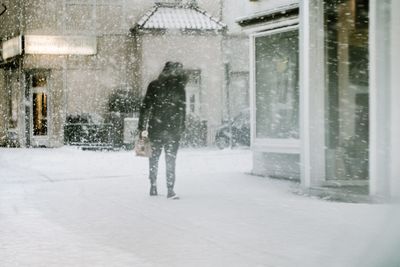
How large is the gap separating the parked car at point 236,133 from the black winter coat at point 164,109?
1413 centimetres

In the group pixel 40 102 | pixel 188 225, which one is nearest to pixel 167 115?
pixel 188 225

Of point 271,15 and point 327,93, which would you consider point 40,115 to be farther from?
point 327,93

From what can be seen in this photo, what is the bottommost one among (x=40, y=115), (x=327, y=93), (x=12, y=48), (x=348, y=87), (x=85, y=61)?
(x=40, y=115)

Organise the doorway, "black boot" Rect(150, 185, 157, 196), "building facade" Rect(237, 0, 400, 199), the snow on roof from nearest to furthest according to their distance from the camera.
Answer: "building facade" Rect(237, 0, 400, 199) < "black boot" Rect(150, 185, 157, 196) < the snow on roof < the doorway

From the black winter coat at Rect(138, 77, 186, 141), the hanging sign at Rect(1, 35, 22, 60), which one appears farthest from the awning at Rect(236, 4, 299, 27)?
the hanging sign at Rect(1, 35, 22, 60)

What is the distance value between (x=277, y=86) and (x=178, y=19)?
45.7 feet

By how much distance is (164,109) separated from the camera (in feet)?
34.0

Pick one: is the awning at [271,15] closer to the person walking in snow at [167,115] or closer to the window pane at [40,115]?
the person walking in snow at [167,115]

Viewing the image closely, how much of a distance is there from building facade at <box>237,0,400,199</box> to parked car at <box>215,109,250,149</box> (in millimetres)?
10626

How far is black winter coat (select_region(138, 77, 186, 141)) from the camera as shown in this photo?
10.4 meters

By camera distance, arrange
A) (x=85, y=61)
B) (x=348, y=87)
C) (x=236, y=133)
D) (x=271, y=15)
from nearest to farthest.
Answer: (x=348, y=87)
(x=271, y=15)
(x=236, y=133)
(x=85, y=61)

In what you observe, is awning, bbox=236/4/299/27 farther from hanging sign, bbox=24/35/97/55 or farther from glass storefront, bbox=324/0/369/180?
hanging sign, bbox=24/35/97/55

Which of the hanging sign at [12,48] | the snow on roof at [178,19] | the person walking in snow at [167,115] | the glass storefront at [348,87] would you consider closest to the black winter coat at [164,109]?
the person walking in snow at [167,115]

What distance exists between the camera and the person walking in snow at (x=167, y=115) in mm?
10359
